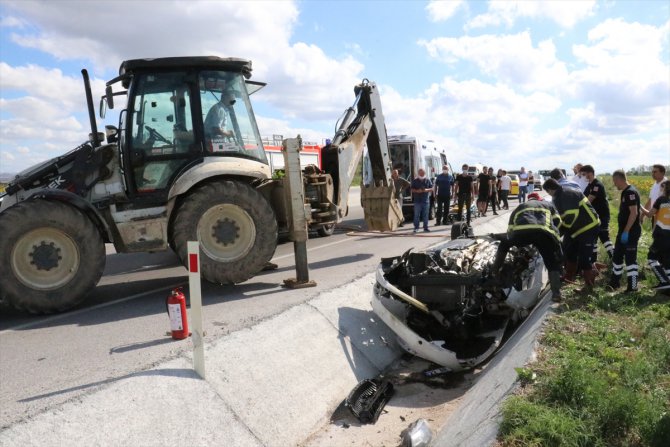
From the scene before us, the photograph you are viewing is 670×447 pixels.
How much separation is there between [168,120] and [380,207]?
16.6 feet

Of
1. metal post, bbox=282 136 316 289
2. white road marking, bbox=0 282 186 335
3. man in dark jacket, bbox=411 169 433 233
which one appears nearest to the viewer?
white road marking, bbox=0 282 186 335

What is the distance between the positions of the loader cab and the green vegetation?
4701 millimetres

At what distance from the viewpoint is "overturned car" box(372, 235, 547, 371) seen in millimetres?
5848

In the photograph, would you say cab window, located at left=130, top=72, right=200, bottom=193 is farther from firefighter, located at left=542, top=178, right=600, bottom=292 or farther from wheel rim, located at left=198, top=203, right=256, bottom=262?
firefighter, located at left=542, top=178, right=600, bottom=292

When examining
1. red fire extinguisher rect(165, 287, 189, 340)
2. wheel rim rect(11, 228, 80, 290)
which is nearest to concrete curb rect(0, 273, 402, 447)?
red fire extinguisher rect(165, 287, 189, 340)

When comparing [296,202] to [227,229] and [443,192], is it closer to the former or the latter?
[227,229]

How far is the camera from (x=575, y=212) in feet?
23.0

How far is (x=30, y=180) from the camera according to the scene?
6406 millimetres

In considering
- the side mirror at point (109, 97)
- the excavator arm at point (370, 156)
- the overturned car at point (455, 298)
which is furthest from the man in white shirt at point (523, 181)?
the side mirror at point (109, 97)

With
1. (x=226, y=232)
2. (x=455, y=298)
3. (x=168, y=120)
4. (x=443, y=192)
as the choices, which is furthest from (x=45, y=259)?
(x=443, y=192)

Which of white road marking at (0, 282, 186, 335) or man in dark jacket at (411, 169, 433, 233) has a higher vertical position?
man in dark jacket at (411, 169, 433, 233)

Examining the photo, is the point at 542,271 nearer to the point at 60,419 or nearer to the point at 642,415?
the point at 642,415

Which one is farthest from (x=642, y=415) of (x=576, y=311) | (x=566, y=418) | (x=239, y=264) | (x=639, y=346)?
(x=239, y=264)

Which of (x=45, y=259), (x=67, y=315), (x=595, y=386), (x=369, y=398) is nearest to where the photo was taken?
(x=595, y=386)
